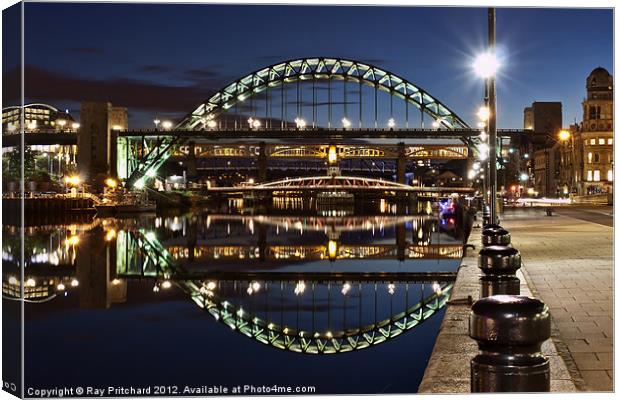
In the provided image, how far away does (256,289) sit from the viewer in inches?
650

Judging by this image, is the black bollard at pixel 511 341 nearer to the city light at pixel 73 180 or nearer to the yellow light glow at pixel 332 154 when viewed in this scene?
the city light at pixel 73 180

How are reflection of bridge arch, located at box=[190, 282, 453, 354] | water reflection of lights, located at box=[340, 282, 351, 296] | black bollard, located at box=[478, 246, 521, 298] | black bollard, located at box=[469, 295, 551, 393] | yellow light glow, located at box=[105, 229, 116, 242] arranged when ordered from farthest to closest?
yellow light glow, located at box=[105, 229, 116, 242] → water reflection of lights, located at box=[340, 282, 351, 296] → reflection of bridge arch, located at box=[190, 282, 453, 354] → black bollard, located at box=[478, 246, 521, 298] → black bollard, located at box=[469, 295, 551, 393]

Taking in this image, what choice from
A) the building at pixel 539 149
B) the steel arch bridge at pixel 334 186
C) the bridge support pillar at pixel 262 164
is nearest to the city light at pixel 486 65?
the building at pixel 539 149

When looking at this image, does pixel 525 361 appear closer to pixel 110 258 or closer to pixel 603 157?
pixel 110 258

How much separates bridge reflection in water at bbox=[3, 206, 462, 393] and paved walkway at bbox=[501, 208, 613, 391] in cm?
154

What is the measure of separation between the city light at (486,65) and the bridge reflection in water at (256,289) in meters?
3.82

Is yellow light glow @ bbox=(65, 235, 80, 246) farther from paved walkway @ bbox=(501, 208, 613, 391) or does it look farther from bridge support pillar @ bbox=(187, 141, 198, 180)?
bridge support pillar @ bbox=(187, 141, 198, 180)

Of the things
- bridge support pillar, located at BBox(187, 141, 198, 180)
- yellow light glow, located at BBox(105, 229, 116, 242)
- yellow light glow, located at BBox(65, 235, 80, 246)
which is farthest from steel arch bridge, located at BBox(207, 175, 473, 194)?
yellow light glow, located at BBox(65, 235, 80, 246)

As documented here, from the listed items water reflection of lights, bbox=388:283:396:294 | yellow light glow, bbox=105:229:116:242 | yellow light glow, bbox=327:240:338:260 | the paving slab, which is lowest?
water reflection of lights, bbox=388:283:396:294

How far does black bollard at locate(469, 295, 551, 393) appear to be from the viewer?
10.1ft

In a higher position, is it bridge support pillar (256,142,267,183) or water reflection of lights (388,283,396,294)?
bridge support pillar (256,142,267,183)

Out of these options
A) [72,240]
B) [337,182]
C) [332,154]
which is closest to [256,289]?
[72,240]

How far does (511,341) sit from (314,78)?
8113 centimetres

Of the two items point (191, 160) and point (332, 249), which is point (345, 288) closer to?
point (332, 249)
